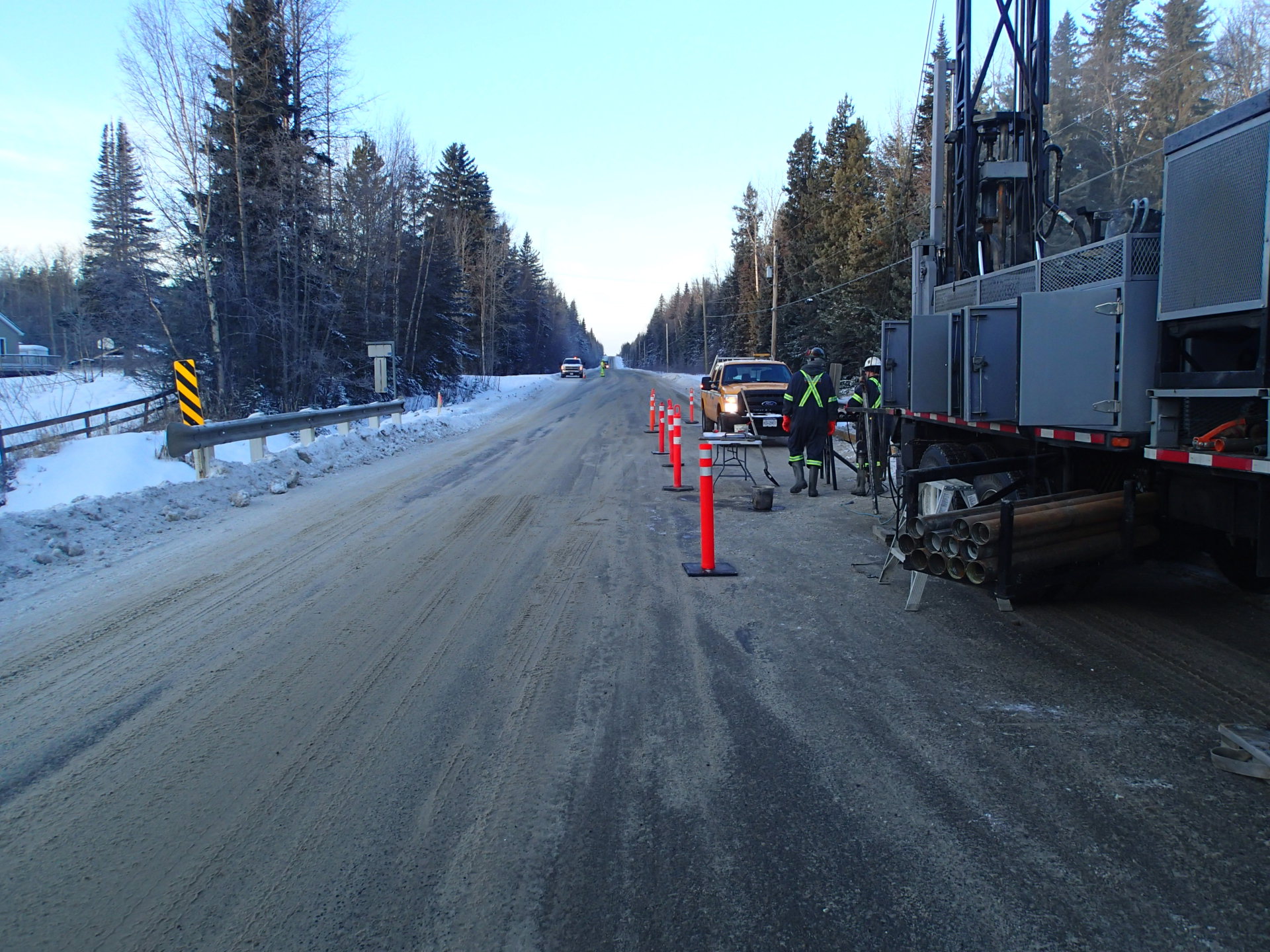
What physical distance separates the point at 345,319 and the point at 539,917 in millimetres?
32077

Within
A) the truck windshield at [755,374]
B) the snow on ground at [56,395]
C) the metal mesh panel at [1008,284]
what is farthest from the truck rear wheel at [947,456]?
the snow on ground at [56,395]

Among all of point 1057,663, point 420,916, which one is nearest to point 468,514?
point 1057,663

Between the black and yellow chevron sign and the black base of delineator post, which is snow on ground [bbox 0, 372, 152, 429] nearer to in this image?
the black and yellow chevron sign

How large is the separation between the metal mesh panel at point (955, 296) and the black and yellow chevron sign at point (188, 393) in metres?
11.4

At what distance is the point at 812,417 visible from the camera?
11.9m

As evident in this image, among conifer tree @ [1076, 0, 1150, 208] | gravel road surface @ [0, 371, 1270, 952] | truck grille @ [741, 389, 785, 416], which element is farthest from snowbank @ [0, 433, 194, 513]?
conifer tree @ [1076, 0, 1150, 208]

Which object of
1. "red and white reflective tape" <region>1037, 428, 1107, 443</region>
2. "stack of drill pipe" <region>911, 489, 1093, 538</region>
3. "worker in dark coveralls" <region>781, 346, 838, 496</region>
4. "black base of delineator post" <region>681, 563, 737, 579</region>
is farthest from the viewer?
"worker in dark coveralls" <region>781, 346, 838, 496</region>

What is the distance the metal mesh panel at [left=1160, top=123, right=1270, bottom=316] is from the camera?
13.2 feet

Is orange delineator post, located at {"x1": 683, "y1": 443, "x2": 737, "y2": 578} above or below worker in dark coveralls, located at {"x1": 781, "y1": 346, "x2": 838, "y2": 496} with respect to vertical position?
below

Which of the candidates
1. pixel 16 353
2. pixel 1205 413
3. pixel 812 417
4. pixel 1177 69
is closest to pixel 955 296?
pixel 812 417

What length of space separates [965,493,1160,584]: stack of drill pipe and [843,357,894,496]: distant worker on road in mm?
4825

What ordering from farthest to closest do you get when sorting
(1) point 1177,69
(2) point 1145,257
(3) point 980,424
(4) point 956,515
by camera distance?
(1) point 1177,69 < (3) point 980,424 < (4) point 956,515 < (2) point 1145,257

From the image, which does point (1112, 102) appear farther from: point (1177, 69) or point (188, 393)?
point (188, 393)

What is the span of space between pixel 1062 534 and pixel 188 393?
1315 cm
